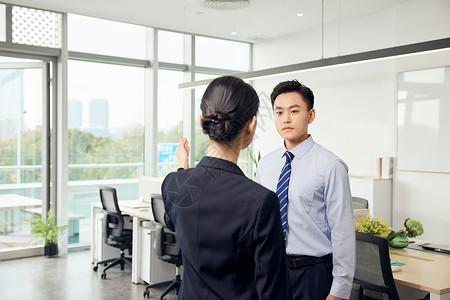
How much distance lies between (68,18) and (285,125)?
522cm

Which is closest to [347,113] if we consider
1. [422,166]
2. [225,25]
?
[422,166]

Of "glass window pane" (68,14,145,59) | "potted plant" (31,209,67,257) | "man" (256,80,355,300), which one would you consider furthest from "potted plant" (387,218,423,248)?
"glass window pane" (68,14,145,59)

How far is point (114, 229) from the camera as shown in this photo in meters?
5.29

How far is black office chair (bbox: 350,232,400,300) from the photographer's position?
2439 mm

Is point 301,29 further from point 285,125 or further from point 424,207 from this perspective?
point 285,125

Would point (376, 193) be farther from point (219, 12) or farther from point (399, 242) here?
point (219, 12)

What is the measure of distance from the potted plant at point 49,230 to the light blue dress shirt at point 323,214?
4878mm

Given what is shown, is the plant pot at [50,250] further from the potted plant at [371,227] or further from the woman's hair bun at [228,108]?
the woman's hair bun at [228,108]

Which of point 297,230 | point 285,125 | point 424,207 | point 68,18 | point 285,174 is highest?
point 68,18

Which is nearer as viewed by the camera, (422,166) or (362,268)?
(362,268)

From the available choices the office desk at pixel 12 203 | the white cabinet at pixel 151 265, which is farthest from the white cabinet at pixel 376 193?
the office desk at pixel 12 203

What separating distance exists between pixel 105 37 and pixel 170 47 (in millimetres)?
1098

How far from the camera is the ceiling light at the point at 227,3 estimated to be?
18.0 feet

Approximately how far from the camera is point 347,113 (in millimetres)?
6570
